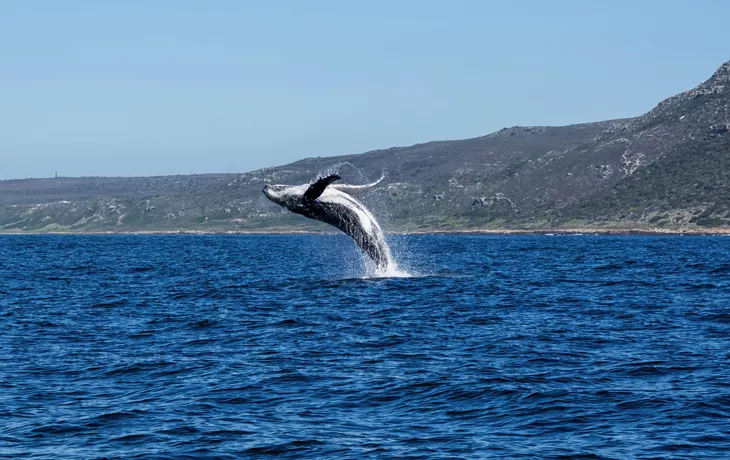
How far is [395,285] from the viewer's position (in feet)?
145

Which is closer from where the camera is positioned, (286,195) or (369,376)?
(369,376)

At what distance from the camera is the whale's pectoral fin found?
34.3 meters

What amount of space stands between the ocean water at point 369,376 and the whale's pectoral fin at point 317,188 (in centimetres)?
399

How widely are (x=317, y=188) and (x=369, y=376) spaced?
14795mm

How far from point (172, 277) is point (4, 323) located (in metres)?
25.2

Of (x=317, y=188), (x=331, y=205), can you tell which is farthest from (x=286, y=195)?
(x=317, y=188)

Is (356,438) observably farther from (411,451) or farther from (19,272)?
(19,272)

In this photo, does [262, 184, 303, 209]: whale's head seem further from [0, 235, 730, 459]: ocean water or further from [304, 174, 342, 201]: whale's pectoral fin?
[0, 235, 730, 459]: ocean water

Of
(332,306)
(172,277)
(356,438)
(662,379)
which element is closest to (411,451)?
(356,438)

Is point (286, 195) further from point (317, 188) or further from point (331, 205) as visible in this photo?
point (317, 188)

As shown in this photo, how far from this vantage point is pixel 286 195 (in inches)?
1447

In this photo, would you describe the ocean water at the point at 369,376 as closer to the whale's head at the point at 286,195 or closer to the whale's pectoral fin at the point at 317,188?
the whale's head at the point at 286,195

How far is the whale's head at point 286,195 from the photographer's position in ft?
120

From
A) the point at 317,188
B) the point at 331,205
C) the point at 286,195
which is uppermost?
the point at 317,188
